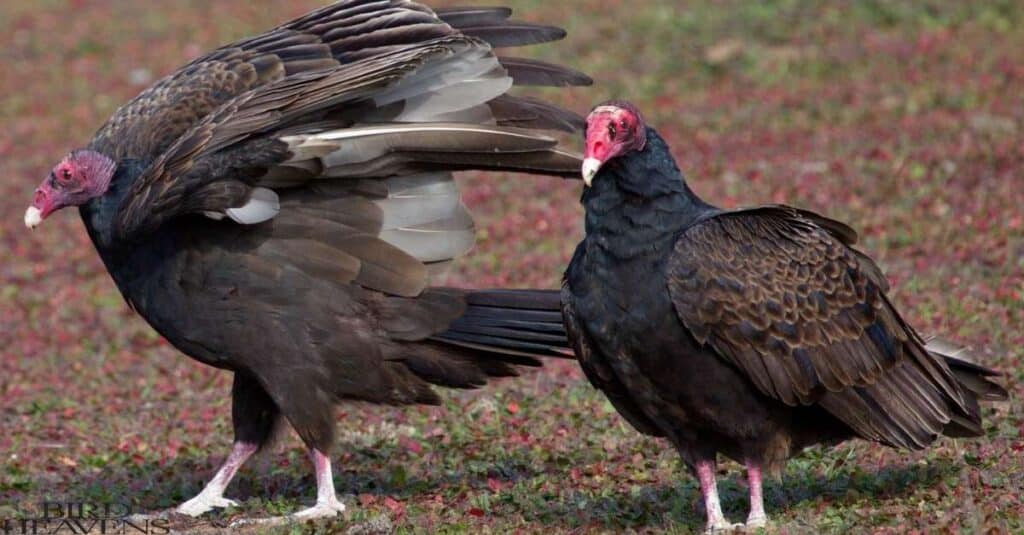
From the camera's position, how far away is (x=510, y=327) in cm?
574

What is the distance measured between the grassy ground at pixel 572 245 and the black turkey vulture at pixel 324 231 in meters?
0.50

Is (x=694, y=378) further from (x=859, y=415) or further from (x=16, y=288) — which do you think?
(x=16, y=288)

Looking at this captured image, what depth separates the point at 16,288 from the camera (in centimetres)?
950

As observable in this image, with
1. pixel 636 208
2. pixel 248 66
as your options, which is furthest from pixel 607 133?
pixel 248 66

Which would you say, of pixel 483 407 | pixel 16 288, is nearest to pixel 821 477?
pixel 483 407

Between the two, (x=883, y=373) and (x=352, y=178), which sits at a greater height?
(x=352, y=178)

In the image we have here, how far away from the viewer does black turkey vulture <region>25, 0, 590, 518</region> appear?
17.3 ft

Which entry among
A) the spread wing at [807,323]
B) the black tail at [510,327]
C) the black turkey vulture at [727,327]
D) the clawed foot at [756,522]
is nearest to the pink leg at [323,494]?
the black tail at [510,327]

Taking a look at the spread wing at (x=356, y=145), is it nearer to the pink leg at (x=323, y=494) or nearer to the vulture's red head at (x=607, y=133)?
the pink leg at (x=323, y=494)

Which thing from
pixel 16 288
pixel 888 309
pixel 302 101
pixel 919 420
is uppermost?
pixel 302 101

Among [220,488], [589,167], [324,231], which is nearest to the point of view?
[589,167]

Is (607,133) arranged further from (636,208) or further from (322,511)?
(322,511)

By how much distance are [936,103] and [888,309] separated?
6.30 m

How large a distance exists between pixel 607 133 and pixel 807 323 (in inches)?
34.0
